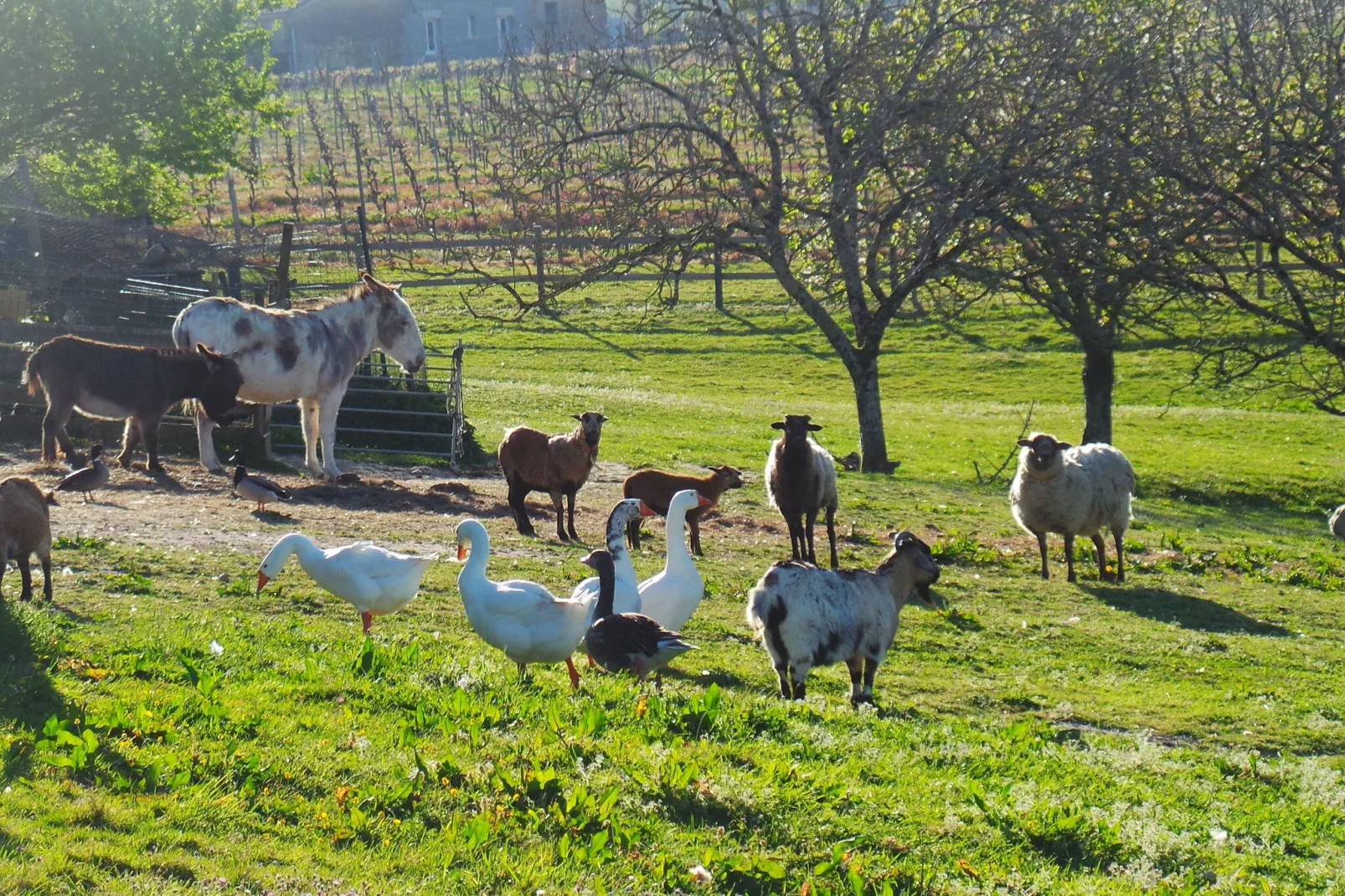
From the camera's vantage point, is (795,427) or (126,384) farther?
(126,384)

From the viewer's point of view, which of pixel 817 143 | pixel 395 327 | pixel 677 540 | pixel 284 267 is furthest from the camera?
pixel 284 267

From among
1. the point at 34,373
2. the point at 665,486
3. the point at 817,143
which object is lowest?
the point at 665,486

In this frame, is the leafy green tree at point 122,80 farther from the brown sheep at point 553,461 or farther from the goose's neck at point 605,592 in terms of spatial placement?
the goose's neck at point 605,592

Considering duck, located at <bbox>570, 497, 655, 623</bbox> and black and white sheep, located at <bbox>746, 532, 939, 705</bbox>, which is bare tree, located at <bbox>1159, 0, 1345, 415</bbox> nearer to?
black and white sheep, located at <bbox>746, 532, 939, 705</bbox>

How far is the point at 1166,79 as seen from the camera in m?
20.9

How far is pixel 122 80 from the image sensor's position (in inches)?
1368

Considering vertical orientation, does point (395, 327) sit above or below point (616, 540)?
above

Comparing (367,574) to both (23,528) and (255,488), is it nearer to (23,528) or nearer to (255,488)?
(23,528)

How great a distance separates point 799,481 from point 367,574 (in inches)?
251

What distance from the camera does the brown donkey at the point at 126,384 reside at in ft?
55.2

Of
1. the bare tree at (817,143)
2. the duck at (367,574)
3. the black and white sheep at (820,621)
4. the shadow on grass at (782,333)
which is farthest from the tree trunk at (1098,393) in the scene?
the duck at (367,574)

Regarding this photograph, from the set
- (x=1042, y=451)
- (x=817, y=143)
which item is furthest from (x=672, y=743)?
(x=817, y=143)

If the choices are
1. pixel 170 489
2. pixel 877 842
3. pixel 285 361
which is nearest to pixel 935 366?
pixel 285 361

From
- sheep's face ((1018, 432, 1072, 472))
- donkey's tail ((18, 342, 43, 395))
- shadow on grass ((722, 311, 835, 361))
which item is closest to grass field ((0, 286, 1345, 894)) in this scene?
sheep's face ((1018, 432, 1072, 472))
